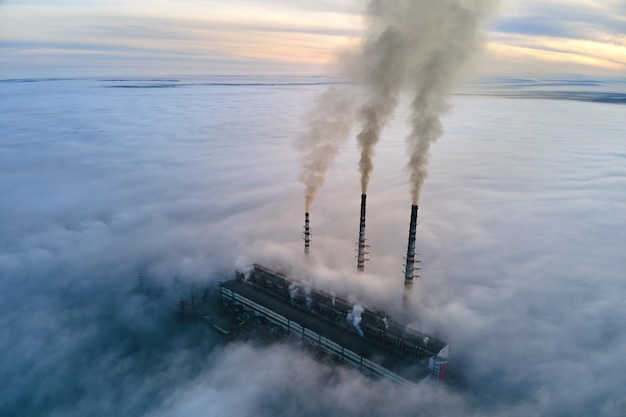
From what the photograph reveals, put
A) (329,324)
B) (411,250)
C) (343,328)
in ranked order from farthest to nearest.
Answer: (411,250) → (329,324) → (343,328)

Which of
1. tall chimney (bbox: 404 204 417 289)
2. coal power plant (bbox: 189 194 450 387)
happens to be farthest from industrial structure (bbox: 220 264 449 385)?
tall chimney (bbox: 404 204 417 289)

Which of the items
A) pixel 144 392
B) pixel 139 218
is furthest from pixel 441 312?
pixel 139 218

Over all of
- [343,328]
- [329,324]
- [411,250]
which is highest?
[411,250]

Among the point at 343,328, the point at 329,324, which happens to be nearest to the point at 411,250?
the point at 343,328

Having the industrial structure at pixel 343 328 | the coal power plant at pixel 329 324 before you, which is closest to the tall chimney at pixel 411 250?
the coal power plant at pixel 329 324

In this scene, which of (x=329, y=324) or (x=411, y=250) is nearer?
(x=329, y=324)

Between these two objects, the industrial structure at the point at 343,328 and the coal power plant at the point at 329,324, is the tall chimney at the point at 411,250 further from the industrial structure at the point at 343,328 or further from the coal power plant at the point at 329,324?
the industrial structure at the point at 343,328

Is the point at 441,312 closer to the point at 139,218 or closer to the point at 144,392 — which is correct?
the point at 144,392

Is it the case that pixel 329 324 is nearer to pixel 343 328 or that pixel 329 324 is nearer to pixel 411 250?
pixel 343 328
